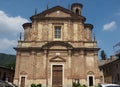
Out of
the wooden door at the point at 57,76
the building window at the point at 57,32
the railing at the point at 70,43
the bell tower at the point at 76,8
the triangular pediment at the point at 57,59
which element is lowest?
the wooden door at the point at 57,76

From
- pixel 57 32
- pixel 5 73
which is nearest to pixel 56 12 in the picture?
pixel 57 32

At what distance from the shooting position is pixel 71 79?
35.7 meters

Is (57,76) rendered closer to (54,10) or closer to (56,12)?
(56,12)

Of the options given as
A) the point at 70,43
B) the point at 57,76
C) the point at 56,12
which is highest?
the point at 56,12

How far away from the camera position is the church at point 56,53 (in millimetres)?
36000

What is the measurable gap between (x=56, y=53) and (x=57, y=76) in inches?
141

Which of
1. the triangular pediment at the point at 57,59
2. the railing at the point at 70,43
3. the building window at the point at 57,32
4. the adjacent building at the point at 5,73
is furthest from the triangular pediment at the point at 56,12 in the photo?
the adjacent building at the point at 5,73

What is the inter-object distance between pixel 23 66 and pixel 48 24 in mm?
7921

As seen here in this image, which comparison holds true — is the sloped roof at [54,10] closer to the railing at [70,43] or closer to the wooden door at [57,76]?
the railing at [70,43]

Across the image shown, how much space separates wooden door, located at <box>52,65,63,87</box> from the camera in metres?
36.0

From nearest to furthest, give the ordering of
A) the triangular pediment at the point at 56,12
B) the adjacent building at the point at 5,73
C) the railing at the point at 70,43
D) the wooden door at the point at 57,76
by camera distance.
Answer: the wooden door at the point at 57,76 < the railing at the point at 70,43 < the triangular pediment at the point at 56,12 < the adjacent building at the point at 5,73

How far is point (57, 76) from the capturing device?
36.3 m

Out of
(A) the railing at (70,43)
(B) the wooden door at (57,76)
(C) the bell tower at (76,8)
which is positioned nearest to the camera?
(B) the wooden door at (57,76)

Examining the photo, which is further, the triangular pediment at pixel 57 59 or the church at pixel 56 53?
the triangular pediment at pixel 57 59
